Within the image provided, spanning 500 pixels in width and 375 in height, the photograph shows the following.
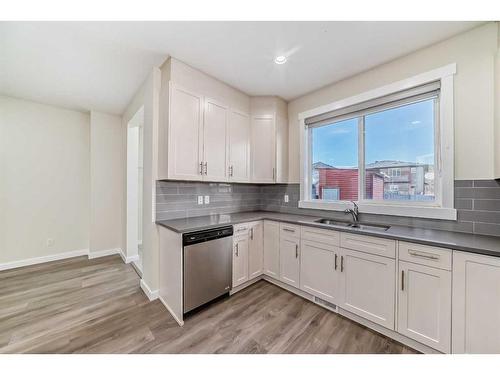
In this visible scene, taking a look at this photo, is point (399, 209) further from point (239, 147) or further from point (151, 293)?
point (151, 293)

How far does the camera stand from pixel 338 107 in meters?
2.59

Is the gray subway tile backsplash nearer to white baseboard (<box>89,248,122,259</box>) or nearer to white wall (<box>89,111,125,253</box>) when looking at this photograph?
white wall (<box>89,111,125,253</box>)

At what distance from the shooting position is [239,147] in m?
2.84

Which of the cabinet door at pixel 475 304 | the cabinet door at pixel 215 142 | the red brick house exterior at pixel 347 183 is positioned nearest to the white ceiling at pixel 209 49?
the cabinet door at pixel 215 142

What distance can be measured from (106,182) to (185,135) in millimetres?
2544

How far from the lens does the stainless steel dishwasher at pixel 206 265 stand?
1911 mm

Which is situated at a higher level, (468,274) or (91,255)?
(468,274)

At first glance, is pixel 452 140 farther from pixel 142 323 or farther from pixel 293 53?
pixel 142 323

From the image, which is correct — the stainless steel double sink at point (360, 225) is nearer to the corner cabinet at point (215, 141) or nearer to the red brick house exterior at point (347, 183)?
Result: the red brick house exterior at point (347, 183)

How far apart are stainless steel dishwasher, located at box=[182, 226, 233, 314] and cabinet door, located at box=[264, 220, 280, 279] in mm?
603

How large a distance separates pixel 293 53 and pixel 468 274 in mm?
2336

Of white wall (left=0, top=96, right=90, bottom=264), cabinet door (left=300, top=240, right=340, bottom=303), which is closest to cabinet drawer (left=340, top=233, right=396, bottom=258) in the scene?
cabinet door (left=300, top=240, right=340, bottom=303)
